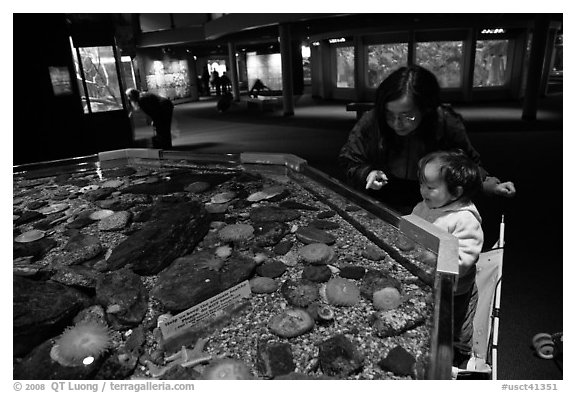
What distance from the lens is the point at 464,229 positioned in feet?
4.22

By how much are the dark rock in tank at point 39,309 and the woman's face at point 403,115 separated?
1240 millimetres

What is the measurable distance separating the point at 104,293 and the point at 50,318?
0.18m

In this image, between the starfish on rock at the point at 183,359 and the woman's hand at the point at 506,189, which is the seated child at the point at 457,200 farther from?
the starfish on rock at the point at 183,359

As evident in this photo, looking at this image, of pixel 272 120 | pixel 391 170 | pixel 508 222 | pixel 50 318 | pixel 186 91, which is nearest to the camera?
pixel 50 318

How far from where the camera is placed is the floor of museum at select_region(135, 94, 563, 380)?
2010mm

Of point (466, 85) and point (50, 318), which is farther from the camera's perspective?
point (466, 85)

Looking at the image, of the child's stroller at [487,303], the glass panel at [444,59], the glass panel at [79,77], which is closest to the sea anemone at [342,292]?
the child's stroller at [487,303]

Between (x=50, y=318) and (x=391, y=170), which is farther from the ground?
(x=391, y=170)

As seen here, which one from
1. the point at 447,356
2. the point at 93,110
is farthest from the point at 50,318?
the point at 93,110

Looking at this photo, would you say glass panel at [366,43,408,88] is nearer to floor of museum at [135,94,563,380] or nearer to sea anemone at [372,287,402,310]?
floor of museum at [135,94,563,380]

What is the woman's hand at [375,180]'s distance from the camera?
1.48 meters

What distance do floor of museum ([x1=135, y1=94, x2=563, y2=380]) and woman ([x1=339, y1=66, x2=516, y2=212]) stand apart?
3.21ft

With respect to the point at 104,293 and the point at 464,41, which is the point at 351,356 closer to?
the point at 104,293
